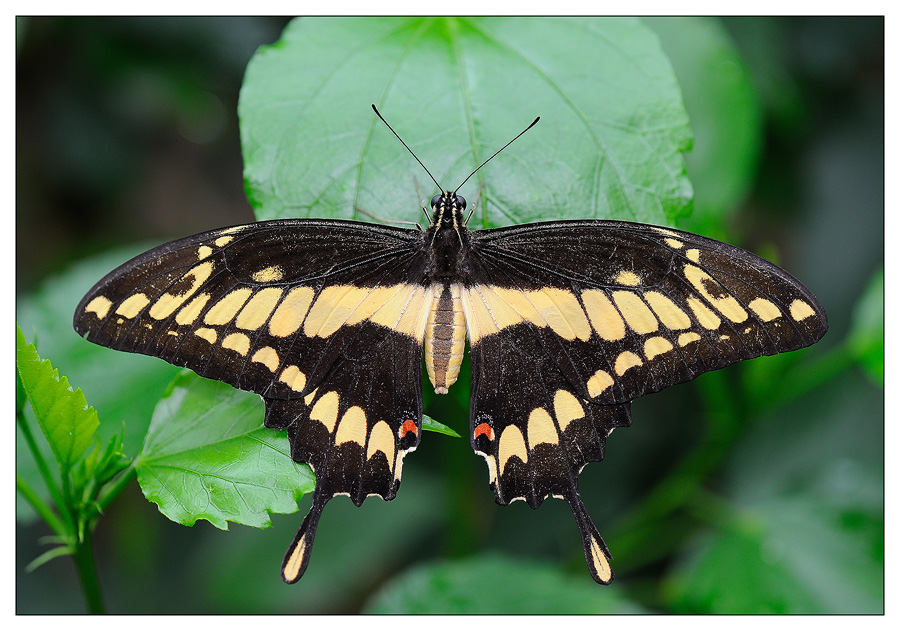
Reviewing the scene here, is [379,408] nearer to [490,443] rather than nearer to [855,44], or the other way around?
[490,443]

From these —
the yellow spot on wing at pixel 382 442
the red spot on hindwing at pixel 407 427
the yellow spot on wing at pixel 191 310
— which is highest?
the yellow spot on wing at pixel 191 310

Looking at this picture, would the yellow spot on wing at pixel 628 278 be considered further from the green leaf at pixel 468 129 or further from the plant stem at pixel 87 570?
the plant stem at pixel 87 570

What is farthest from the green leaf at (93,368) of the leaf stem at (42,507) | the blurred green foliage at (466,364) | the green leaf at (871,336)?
the green leaf at (871,336)

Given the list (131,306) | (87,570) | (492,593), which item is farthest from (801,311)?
(87,570)

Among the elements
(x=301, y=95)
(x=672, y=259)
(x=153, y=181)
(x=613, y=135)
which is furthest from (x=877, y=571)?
(x=153, y=181)

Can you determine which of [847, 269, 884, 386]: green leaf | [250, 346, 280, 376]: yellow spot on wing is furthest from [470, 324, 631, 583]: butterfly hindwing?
A: [847, 269, 884, 386]: green leaf
